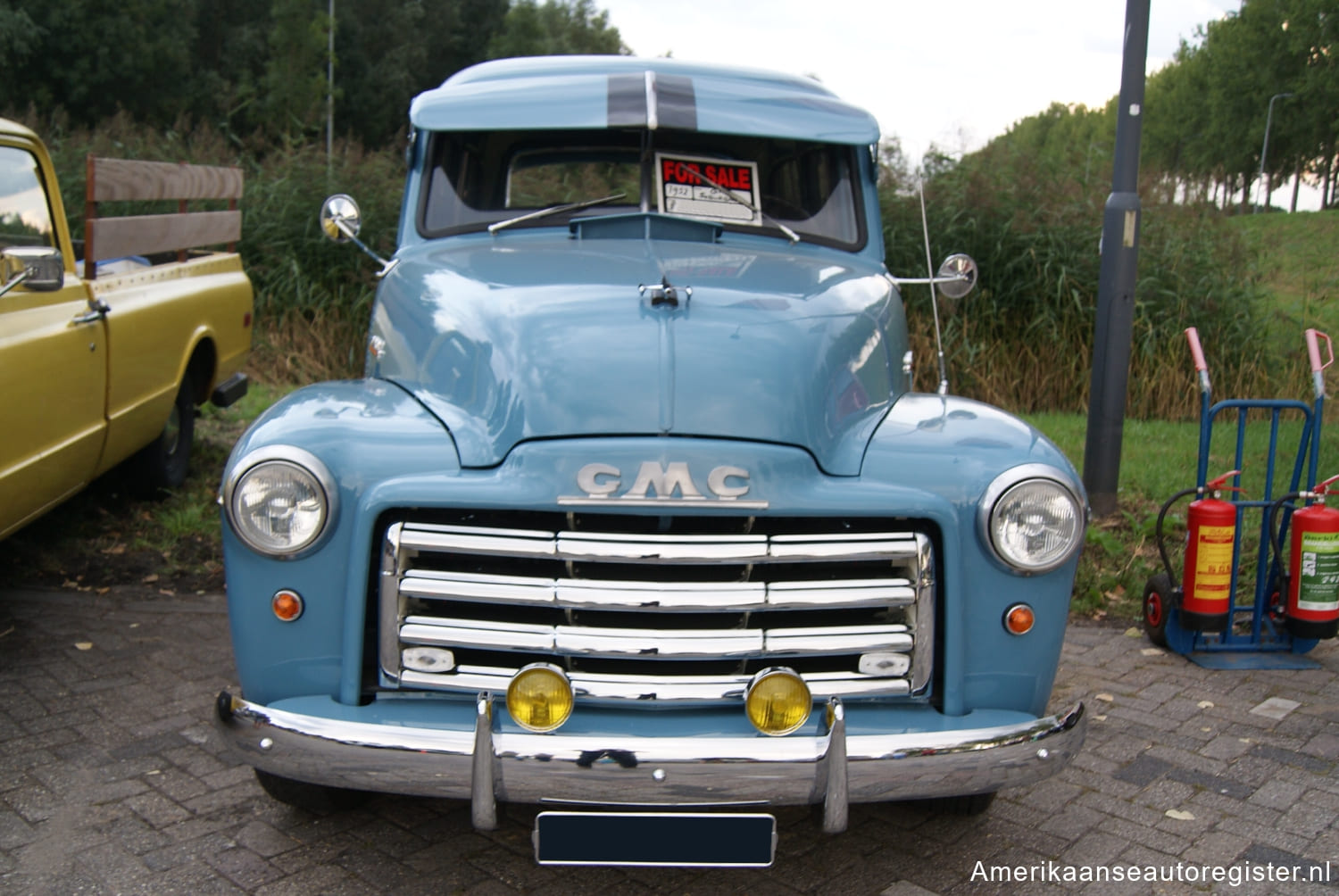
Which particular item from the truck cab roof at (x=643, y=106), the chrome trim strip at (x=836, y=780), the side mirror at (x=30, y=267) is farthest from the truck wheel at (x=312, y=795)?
the truck cab roof at (x=643, y=106)

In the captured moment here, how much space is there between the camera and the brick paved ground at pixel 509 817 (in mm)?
2721

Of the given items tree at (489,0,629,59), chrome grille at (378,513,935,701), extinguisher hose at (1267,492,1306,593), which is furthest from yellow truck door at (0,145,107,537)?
tree at (489,0,629,59)

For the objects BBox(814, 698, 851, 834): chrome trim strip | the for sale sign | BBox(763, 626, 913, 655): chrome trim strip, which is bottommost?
BBox(814, 698, 851, 834): chrome trim strip

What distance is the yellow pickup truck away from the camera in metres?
3.85

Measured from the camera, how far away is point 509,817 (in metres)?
2.98

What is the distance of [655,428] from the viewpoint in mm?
2455

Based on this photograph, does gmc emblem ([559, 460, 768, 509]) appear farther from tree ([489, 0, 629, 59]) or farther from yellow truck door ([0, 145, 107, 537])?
tree ([489, 0, 629, 59])

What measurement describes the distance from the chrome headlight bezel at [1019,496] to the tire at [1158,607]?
2.12 meters

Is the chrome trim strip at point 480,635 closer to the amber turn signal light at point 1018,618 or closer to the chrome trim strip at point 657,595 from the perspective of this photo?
the chrome trim strip at point 657,595

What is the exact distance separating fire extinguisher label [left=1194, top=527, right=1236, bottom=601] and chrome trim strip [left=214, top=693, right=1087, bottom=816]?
6.78 feet

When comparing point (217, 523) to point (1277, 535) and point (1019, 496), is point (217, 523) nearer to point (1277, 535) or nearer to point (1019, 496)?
point (1019, 496)

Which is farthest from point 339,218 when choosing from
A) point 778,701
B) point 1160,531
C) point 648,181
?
point 1160,531

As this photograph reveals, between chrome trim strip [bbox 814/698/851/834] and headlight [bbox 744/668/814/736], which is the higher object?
headlight [bbox 744/668/814/736]

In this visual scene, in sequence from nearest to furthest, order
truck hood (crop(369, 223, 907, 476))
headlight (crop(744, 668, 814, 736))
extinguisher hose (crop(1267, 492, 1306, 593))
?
→ headlight (crop(744, 668, 814, 736)), truck hood (crop(369, 223, 907, 476)), extinguisher hose (crop(1267, 492, 1306, 593))
